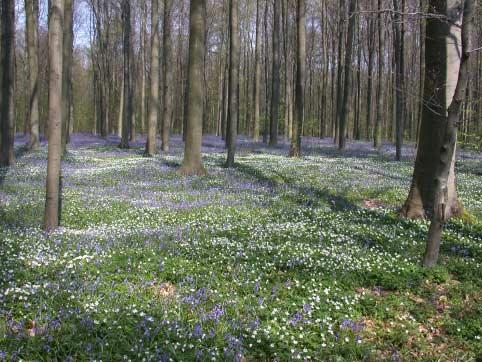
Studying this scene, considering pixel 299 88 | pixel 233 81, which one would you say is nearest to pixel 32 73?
pixel 233 81

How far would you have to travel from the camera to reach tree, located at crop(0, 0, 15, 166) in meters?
20.2

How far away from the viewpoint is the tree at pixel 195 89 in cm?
1872

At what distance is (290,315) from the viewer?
606 cm

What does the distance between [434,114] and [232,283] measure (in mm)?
7765

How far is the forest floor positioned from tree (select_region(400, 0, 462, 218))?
68cm

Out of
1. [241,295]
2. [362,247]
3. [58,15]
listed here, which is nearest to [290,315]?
[241,295]

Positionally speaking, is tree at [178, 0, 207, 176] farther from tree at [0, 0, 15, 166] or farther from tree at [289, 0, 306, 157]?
tree at [289, 0, 306, 157]

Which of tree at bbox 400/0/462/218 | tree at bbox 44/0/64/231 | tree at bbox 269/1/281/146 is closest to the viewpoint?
tree at bbox 44/0/64/231

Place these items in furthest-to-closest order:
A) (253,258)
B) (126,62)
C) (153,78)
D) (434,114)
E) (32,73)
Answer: (126,62) → (32,73) → (153,78) → (434,114) → (253,258)

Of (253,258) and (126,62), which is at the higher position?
(126,62)

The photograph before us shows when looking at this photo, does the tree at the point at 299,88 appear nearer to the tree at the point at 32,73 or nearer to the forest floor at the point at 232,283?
the forest floor at the point at 232,283

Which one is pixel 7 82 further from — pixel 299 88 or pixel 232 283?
pixel 232 283

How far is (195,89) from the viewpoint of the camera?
62.1 ft

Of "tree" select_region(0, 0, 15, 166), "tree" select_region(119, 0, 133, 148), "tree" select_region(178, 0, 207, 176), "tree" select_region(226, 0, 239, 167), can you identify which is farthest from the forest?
"tree" select_region(119, 0, 133, 148)
